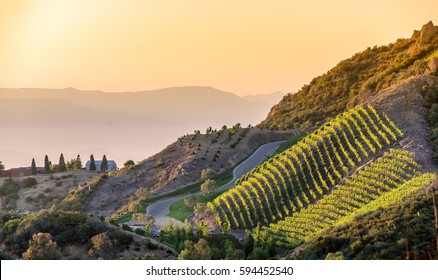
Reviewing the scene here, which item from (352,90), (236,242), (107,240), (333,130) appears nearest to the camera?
(107,240)

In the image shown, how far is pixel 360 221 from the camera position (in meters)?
22.1

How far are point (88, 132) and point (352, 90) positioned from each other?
2444 cm

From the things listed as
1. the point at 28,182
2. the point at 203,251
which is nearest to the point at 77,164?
the point at 28,182

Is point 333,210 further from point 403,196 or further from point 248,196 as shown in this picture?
point 248,196

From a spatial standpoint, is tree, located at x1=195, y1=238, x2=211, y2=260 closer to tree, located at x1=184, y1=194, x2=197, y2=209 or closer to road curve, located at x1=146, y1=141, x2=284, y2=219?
tree, located at x1=184, y1=194, x2=197, y2=209

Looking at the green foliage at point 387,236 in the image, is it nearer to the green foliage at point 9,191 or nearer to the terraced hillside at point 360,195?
the terraced hillside at point 360,195

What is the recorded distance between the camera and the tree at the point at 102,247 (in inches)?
916

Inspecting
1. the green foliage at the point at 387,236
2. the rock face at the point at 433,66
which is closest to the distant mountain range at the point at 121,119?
the rock face at the point at 433,66

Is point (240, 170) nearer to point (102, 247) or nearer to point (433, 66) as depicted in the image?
point (433, 66)

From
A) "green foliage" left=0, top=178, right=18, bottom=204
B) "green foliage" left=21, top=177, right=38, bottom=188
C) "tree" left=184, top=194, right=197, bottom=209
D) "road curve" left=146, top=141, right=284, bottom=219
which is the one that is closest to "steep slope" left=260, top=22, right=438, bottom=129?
"road curve" left=146, top=141, right=284, bottom=219

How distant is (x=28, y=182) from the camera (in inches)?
2072

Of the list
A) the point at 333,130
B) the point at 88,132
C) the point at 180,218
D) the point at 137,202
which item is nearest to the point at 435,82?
the point at 333,130
